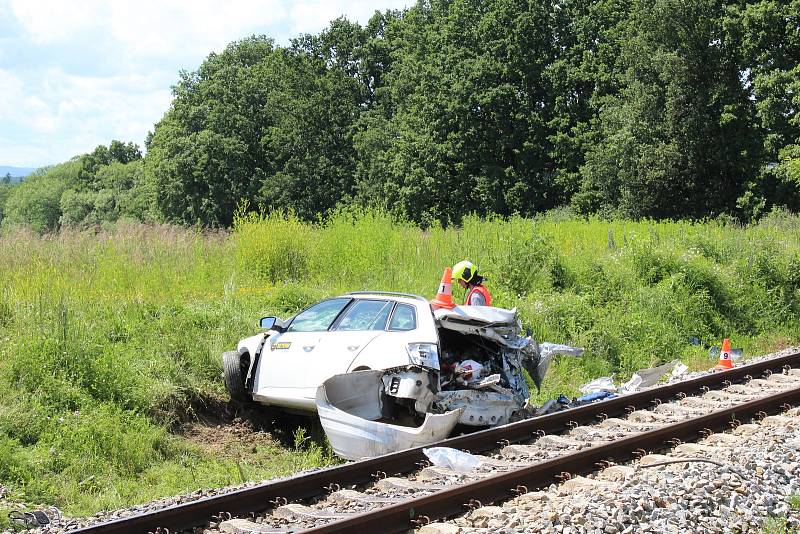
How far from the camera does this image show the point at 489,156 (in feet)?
175

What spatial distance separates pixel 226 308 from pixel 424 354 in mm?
5634

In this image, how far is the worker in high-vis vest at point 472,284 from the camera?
1070cm

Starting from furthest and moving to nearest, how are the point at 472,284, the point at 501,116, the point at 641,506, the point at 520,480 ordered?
the point at 501,116, the point at 472,284, the point at 520,480, the point at 641,506

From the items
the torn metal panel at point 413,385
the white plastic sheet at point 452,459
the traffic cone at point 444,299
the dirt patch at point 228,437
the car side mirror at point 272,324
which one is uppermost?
the traffic cone at point 444,299

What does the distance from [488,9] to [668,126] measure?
15.5 metres

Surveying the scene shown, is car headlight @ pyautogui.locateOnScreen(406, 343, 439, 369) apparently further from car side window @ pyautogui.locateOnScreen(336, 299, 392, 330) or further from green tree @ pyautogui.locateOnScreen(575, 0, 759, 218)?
green tree @ pyautogui.locateOnScreen(575, 0, 759, 218)

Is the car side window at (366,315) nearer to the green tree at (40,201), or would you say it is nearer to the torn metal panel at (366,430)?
the torn metal panel at (366,430)

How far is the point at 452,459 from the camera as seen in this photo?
8.27 m

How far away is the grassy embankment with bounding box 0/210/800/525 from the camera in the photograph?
9609mm

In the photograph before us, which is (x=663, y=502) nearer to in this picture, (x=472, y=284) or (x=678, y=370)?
(x=472, y=284)

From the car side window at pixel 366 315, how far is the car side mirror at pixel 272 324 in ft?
3.07

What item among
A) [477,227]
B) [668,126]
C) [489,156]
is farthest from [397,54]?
[477,227]

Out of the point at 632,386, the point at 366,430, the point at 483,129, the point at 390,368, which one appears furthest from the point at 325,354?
the point at 483,129

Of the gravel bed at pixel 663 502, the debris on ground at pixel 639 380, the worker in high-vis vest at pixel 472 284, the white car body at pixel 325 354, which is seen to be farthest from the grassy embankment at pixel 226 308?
the gravel bed at pixel 663 502
